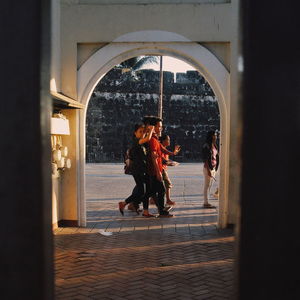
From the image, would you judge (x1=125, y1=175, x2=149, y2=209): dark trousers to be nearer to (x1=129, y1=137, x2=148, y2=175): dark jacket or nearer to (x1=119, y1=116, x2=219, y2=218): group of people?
(x1=119, y1=116, x2=219, y2=218): group of people

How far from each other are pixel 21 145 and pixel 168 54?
7.25m

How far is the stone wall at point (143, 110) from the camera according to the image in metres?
30.6

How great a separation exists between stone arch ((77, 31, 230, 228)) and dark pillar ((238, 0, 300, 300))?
6.84m

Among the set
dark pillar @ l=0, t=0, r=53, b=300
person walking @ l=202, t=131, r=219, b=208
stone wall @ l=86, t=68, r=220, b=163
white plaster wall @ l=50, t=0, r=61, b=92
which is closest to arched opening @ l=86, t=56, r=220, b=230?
stone wall @ l=86, t=68, r=220, b=163

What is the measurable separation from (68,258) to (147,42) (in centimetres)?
385

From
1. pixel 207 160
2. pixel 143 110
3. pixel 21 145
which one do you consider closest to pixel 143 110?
pixel 143 110

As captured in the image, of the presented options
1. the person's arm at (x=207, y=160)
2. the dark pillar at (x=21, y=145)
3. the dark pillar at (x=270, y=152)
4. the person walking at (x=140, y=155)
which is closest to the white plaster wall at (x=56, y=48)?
the person walking at (x=140, y=155)

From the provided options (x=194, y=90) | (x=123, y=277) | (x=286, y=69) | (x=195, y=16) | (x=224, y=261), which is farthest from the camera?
(x=194, y=90)

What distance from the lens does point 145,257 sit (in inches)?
242

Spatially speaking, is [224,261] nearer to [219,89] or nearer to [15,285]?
[219,89]

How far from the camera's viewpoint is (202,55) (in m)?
8.27

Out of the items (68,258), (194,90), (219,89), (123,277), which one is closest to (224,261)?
(123,277)

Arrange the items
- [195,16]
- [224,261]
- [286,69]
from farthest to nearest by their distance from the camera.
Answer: [195,16] < [224,261] < [286,69]

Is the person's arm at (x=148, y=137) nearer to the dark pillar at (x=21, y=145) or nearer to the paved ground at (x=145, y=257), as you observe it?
the paved ground at (x=145, y=257)
